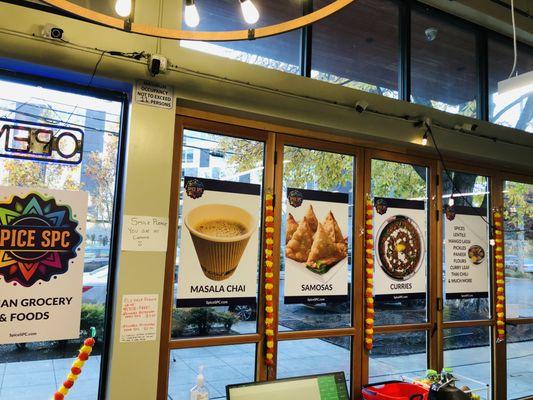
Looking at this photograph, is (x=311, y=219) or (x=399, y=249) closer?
(x=311, y=219)

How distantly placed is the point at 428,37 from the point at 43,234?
340cm

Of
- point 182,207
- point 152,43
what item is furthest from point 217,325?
point 152,43

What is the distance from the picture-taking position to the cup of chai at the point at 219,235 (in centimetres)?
263

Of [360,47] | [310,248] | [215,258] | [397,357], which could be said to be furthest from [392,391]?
[360,47]

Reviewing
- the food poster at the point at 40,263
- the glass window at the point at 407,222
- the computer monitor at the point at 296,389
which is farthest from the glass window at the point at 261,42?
the computer monitor at the point at 296,389

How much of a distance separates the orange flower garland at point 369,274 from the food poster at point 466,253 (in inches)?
34.4

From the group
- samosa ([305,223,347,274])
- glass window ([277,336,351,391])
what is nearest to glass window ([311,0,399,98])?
samosa ([305,223,347,274])

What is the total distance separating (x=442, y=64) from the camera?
3838 mm

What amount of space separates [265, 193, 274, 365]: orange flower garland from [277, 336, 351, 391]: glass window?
0.52ft

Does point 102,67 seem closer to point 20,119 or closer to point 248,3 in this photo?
point 20,119

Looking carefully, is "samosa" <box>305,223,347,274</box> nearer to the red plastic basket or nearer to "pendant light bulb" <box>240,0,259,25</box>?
the red plastic basket

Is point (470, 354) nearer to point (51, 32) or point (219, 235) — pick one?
point (219, 235)

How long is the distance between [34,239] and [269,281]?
4.54ft

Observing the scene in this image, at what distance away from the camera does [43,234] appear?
222cm
